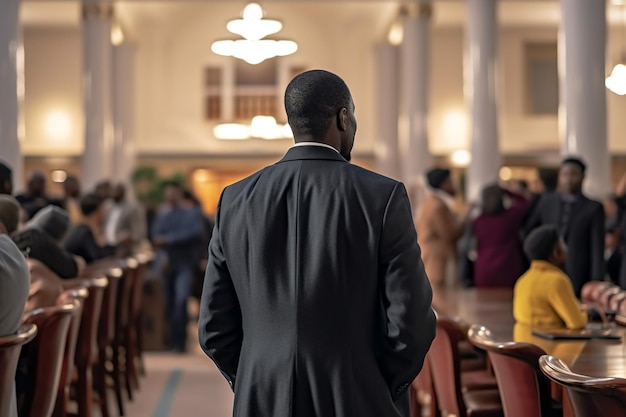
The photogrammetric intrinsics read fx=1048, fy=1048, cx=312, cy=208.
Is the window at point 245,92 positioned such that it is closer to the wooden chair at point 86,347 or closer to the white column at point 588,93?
the white column at point 588,93

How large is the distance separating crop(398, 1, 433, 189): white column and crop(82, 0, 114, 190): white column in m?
4.90

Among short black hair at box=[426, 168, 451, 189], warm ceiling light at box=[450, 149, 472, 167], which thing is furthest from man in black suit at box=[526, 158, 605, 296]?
warm ceiling light at box=[450, 149, 472, 167]

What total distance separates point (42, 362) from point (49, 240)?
111 cm

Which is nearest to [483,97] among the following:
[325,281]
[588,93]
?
[588,93]

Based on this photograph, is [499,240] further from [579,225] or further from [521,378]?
[521,378]

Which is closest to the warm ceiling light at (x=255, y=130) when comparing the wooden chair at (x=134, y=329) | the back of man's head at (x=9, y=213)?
the wooden chair at (x=134, y=329)

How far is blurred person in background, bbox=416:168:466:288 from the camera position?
8438mm

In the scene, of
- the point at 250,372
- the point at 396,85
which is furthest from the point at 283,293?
the point at 396,85

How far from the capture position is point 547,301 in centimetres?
462

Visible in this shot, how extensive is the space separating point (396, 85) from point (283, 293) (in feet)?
60.2

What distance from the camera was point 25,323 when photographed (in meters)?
4.45

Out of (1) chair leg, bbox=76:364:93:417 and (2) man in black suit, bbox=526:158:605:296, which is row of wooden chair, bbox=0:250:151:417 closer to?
(1) chair leg, bbox=76:364:93:417

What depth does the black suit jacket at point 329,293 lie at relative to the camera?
247 centimetres

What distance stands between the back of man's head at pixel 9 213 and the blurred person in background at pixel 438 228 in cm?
442
